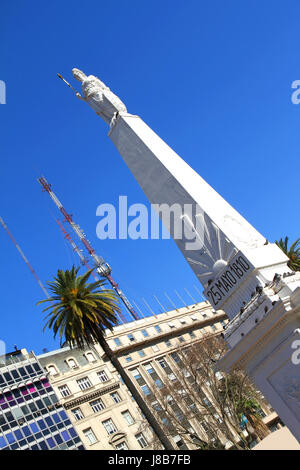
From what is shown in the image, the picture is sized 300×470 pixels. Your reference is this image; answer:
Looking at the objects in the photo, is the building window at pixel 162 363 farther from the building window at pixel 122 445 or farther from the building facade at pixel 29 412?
the building facade at pixel 29 412

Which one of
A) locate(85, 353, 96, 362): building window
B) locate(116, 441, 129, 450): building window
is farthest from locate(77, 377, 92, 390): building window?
locate(116, 441, 129, 450): building window

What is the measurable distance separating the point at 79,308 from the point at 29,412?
18.6m

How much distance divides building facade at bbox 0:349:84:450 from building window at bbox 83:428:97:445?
183 inches

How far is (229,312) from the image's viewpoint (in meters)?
10.4

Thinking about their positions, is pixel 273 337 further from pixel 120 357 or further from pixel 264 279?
pixel 120 357

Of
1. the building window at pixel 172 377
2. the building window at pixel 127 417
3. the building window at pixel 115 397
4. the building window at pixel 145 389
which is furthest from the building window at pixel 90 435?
the building window at pixel 172 377

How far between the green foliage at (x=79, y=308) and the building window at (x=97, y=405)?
22.1 meters

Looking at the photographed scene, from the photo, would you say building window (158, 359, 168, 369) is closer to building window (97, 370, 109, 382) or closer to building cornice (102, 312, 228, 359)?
building cornice (102, 312, 228, 359)

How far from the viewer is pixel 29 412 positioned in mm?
39844

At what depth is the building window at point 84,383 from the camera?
48388 mm

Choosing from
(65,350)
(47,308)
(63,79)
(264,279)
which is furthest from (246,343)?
(65,350)

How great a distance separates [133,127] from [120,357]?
4303cm

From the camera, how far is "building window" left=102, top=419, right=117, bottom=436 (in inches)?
1801

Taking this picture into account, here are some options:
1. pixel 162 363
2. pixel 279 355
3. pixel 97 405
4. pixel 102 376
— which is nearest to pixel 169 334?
pixel 162 363
